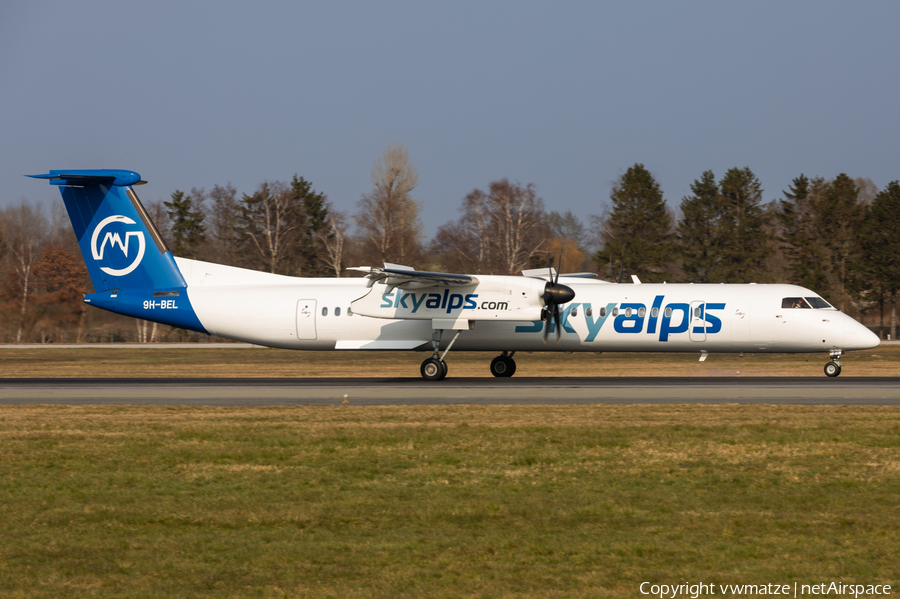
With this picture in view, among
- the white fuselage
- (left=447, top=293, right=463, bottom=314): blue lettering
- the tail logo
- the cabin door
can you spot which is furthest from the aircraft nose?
the tail logo

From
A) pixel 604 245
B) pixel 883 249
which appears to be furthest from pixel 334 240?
pixel 883 249

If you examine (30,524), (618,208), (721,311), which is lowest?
(30,524)

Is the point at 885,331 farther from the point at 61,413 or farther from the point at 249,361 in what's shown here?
the point at 61,413

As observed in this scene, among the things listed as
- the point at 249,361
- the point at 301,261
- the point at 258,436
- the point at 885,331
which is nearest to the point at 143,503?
the point at 258,436

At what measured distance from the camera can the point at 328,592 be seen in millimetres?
6141

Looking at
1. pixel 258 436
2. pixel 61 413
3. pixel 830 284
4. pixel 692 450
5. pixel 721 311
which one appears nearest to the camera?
pixel 692 450

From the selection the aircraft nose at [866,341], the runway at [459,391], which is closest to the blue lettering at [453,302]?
the runway at [459,391]

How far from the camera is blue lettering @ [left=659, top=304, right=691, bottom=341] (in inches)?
983

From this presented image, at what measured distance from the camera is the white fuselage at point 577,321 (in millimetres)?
24797

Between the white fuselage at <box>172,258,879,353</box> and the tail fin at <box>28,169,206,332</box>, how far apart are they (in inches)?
26.9

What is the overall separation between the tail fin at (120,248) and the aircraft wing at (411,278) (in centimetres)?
662

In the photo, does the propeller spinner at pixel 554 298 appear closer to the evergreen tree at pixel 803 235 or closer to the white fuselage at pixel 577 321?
the white fuselage at pixel 577 321

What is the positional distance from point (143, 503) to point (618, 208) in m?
57.9

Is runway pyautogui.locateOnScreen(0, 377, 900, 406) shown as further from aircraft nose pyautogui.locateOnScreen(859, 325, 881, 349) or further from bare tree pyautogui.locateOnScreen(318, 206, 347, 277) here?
bare tree pyautogui.locateOnScreen(318, 206, 347, 277)
